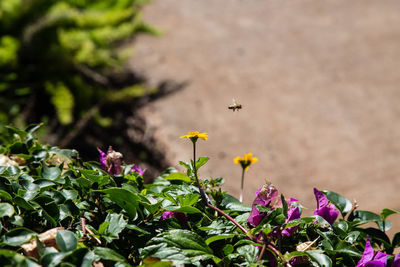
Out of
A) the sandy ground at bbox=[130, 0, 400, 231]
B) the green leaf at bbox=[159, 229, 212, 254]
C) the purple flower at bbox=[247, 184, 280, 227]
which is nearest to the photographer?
the green leaf at bbox=[159, 229, 212, 254]

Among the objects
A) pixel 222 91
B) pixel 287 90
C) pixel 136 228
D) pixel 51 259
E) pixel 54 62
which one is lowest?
pixel 51 259

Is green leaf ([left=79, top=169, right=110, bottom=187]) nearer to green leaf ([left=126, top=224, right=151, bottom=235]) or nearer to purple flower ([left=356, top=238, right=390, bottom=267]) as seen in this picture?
green leaf ([left=126, top=224, right=151, bottom=235])

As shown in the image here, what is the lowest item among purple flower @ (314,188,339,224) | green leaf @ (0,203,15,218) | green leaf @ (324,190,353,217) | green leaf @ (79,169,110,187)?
green leaf @ (0,203,15,218)

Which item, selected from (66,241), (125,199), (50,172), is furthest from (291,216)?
(50,172)

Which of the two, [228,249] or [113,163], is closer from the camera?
[228,249]

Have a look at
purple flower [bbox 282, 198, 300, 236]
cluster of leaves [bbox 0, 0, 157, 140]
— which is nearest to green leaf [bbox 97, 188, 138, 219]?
purple flower [bbox 282, 198, 300, 236]

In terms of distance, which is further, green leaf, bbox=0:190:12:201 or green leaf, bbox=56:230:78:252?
green leaf, bbox=0:190:12:201

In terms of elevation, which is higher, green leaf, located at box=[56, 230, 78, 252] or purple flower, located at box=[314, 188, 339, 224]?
purple flower, located at box=[314, 188, 339, 224]

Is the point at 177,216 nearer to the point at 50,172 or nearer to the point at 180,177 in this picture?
the point at 180,177
